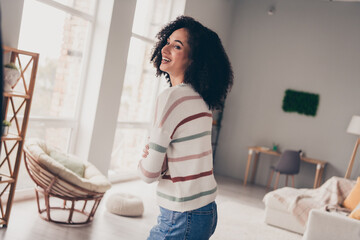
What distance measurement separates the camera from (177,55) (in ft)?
4.42

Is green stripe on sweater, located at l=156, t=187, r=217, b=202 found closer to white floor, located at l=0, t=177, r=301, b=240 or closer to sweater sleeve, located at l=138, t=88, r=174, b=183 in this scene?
sweater sleeve, located at l=138, t=88, r=174, b=183

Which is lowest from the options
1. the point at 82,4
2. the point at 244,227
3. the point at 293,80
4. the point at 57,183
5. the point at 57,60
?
the point at 244,227

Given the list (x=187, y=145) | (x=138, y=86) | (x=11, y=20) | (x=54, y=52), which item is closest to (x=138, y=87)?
Result: (x=138, y=86)

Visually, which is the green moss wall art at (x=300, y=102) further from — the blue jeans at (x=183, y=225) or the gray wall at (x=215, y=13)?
the blue jeans at (x=183, y=225)

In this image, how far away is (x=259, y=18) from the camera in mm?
7773

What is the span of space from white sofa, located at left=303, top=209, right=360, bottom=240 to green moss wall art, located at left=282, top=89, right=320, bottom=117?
3890 millimetres

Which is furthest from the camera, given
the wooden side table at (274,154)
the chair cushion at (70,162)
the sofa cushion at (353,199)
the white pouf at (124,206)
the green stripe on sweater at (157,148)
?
the wooden side table at (274,154)

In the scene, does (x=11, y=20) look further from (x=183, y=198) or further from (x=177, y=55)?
(x=183, y=198)

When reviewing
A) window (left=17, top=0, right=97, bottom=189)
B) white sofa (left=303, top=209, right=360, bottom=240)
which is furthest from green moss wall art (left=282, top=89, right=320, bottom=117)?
window (left=17, top=0, right=97, bottom=189)

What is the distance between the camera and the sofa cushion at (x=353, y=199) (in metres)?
4.70

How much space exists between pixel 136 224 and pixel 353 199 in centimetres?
262

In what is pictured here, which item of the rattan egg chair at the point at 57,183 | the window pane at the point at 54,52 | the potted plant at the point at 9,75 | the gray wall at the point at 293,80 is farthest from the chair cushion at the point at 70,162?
the gray wall at the point at 293,80

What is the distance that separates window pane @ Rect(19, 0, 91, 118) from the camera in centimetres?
396

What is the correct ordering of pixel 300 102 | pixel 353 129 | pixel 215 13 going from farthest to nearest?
pixel 300 102 → pixel 215 13 → pixel 353 129
